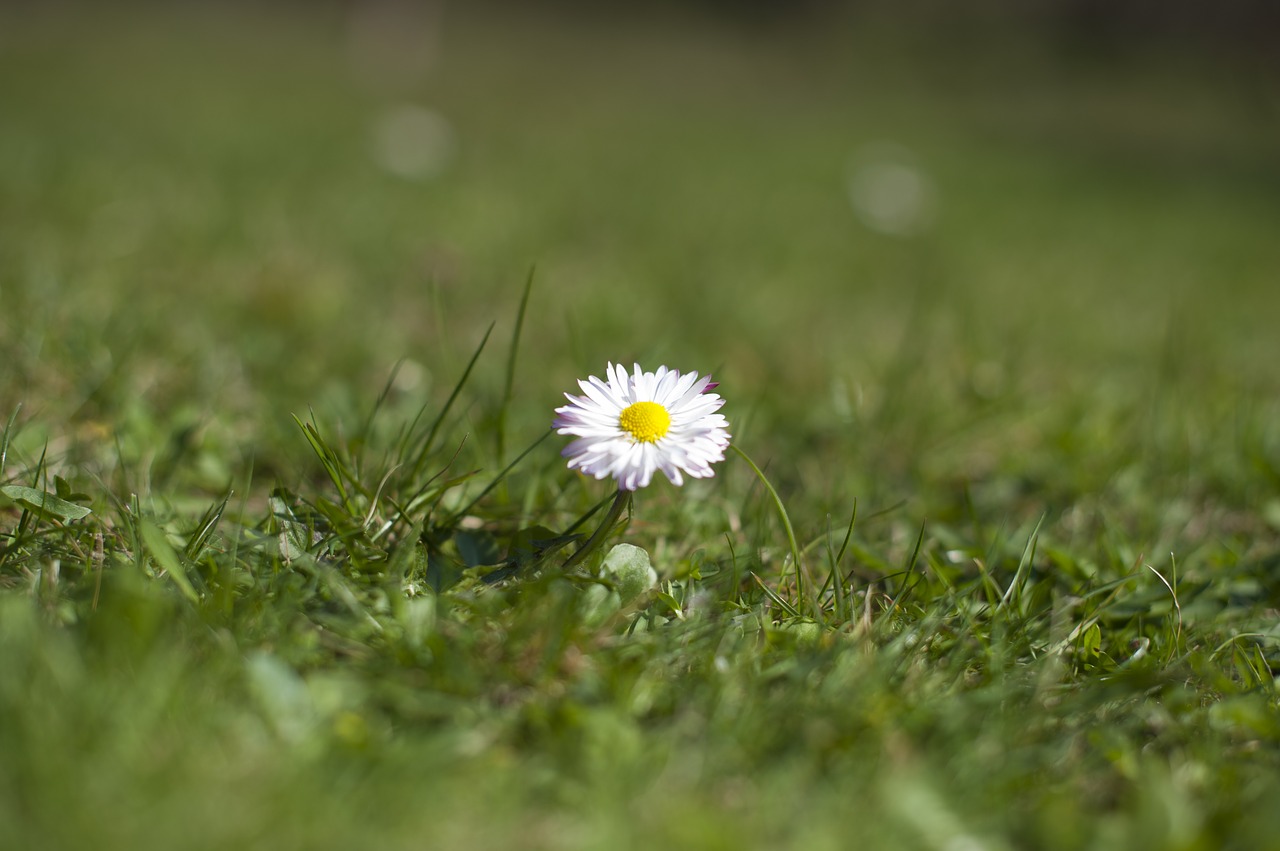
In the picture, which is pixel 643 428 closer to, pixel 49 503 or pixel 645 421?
pixel 645 421

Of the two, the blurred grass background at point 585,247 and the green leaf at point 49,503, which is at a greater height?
the green leaf at point 49,503

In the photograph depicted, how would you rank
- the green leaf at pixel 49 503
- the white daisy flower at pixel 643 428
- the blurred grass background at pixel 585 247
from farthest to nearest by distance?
the blurred grass background at pixel 585 247 → the green leaf at pixel 49 503 → the white daisy flower at pixel 643 428

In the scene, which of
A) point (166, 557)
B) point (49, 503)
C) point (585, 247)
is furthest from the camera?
point (585, 247)

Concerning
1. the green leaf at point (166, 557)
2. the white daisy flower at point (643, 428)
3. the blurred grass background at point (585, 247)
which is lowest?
the blurred grass background at point (585, 247)

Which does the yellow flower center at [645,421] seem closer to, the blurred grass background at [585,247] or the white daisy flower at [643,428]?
the white daisy flower at [643,428]

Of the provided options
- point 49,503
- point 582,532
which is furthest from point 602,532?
point 49,503

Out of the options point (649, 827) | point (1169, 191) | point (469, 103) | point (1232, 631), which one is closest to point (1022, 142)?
point (1169, 191)

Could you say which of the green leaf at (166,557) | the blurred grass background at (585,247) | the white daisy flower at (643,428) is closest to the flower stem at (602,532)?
the white daisy flower at (643,428)
